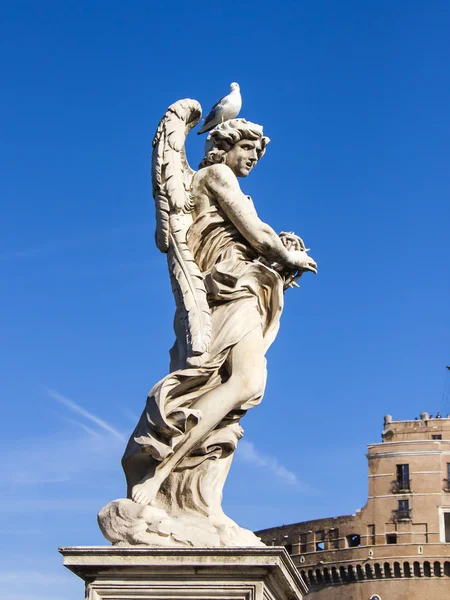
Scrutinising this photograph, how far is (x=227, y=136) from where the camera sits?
18.6ft

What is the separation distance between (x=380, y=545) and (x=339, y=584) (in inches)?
126

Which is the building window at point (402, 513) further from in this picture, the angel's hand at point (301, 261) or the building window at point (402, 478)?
the angel's hand at point (301, 261)

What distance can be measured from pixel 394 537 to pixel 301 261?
52786mm

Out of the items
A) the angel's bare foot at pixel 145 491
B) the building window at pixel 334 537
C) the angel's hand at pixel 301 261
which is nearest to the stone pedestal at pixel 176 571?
the angel's bare foot at pixel 145 491

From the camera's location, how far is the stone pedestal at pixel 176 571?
14.7 ft

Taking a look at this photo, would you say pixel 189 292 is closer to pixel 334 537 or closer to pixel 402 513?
pixel 402 513

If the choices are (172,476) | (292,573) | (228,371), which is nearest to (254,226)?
(228,371)

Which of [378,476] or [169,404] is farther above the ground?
[378,476]

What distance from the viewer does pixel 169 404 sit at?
5.02 metres

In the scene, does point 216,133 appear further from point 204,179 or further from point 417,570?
point 417,570

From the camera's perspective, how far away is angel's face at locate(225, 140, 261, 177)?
5.71 m

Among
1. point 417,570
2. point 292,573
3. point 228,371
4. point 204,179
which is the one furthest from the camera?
point 417,570

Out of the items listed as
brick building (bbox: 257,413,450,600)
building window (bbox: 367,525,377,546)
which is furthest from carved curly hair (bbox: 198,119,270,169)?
building window (bbox: 367,525,377,546)

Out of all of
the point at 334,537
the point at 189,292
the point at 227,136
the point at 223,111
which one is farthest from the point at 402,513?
the point at 189,292
